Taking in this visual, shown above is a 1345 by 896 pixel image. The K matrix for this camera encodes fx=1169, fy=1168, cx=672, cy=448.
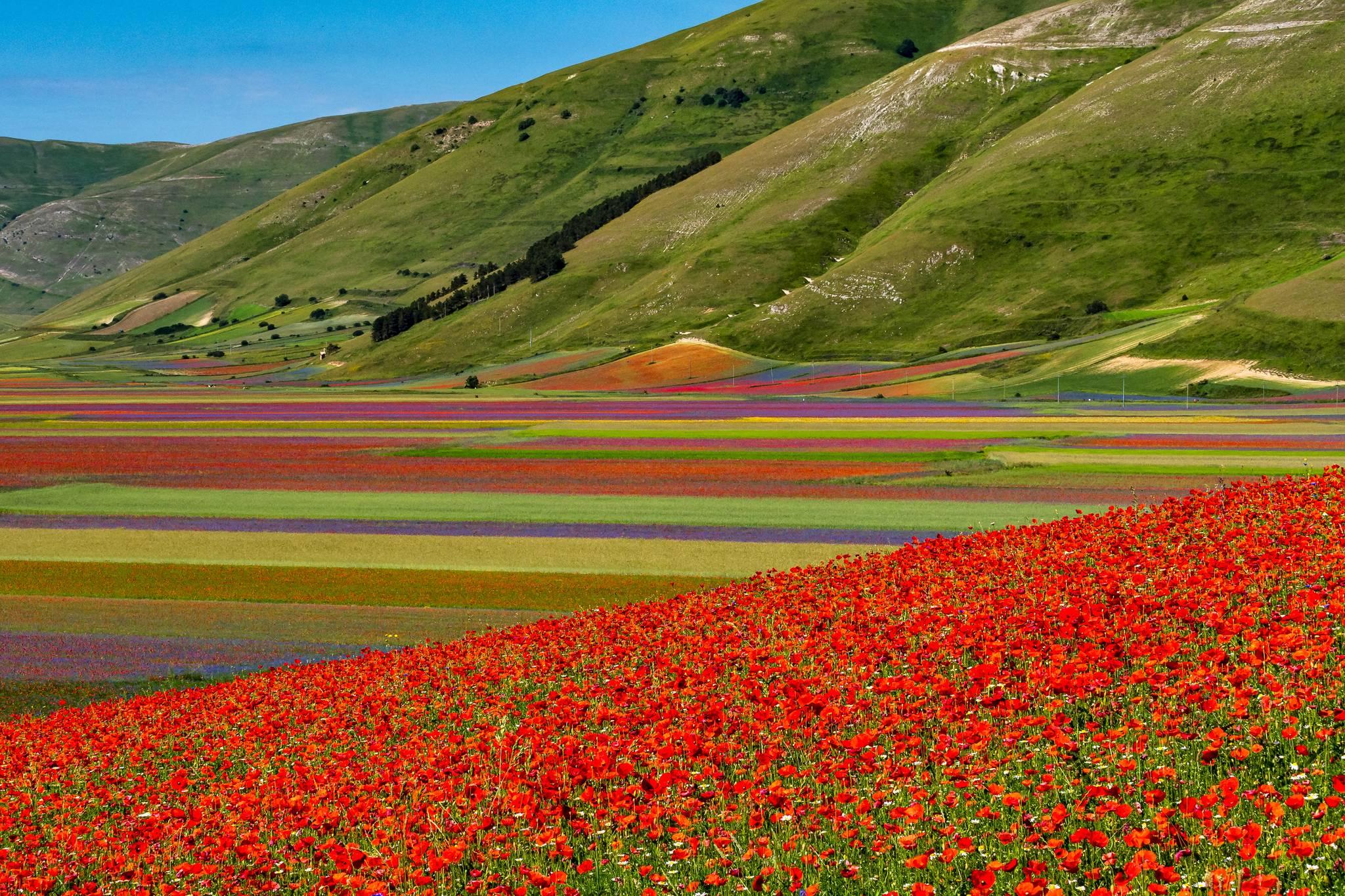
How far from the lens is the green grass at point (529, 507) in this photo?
146ft

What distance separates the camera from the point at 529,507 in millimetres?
49875

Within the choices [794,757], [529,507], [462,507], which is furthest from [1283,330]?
[794,757]

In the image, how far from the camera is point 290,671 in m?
23.2

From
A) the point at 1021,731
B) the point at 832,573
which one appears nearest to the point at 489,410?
the point at 832,573

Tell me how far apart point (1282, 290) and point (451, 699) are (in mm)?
149885

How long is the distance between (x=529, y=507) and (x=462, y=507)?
9.47 ft

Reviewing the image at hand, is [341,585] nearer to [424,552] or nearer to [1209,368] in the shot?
[424,552]

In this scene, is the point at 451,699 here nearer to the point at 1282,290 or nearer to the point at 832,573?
the point at 832,573

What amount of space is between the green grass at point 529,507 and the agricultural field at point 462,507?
22 cm

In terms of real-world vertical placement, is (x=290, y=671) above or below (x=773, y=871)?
below

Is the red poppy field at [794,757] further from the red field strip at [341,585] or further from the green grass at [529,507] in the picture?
the green grass at [529,507]

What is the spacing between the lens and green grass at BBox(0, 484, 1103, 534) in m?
44.4

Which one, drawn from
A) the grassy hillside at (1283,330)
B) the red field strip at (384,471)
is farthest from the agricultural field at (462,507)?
the grassy hillside at (1283,330)

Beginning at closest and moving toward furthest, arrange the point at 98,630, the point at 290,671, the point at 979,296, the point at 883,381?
the point at 290,671 < the point at 98,630 < the point at 883,381 < the point at 979,296
